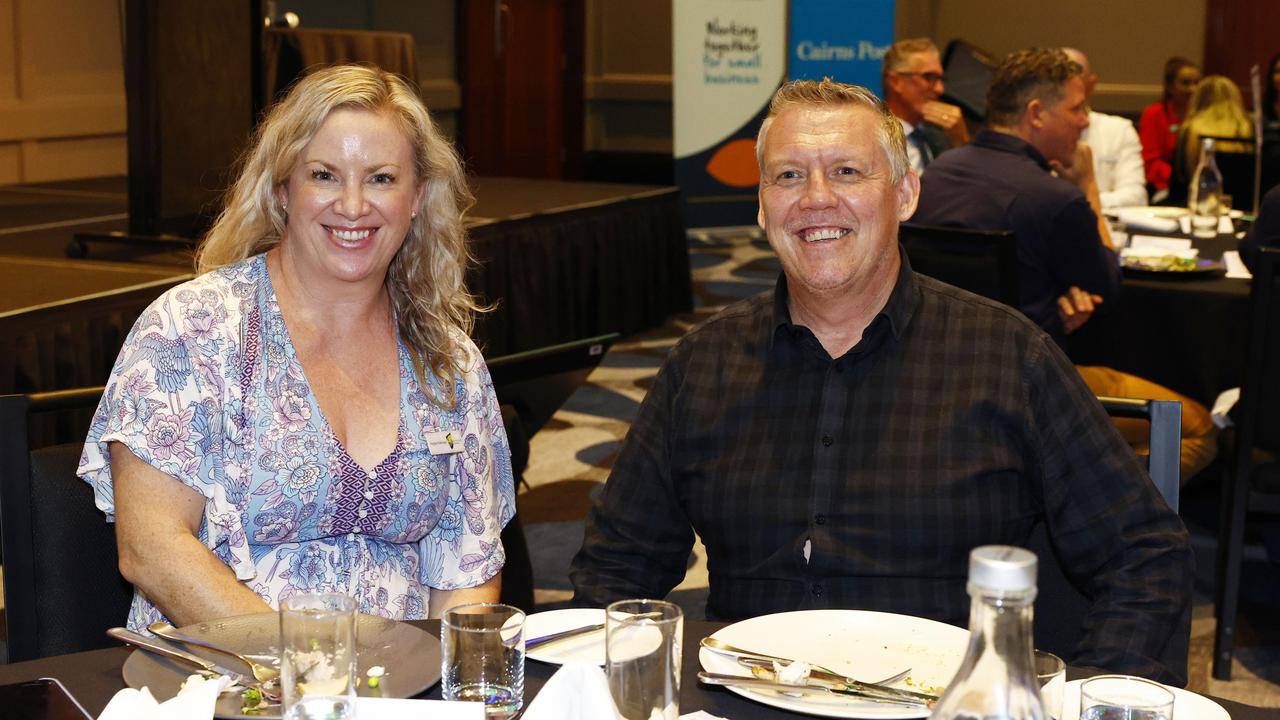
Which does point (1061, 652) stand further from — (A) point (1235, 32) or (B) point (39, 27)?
(A) point (1235, 32)

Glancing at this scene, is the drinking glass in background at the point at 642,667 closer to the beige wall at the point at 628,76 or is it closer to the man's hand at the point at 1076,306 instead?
the man's hand at the point at 1076,306

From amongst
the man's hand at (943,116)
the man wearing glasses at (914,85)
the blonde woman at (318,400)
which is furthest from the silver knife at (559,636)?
the man's hand at (943,116)

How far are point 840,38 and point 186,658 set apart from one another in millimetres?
6494

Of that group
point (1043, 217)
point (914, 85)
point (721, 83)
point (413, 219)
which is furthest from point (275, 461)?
point (721, 83)

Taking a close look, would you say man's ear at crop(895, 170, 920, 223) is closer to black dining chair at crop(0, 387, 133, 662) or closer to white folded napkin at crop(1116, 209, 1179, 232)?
black dining chair at crop(0, 387, 133, 662)

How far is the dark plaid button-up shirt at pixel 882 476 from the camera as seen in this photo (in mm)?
1813

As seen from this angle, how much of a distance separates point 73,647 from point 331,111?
81cm

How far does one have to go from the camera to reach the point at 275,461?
1.88 m

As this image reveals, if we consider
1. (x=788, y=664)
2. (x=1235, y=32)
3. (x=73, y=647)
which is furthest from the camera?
(x=1235, y=32)

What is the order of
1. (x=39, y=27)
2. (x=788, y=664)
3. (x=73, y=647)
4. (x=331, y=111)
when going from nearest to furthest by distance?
(x=788, y=664), (x=73, y=647), (x=331, y=111), (x=39, y=27)

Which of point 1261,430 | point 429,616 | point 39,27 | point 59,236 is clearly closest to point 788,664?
point 429,616

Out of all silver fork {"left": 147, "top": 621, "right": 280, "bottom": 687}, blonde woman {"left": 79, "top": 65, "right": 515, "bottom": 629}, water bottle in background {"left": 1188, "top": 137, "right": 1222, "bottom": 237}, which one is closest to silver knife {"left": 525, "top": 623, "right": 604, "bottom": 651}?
silver fork {"left": 147, "top": 621, "right": 280, "bottom": 687}

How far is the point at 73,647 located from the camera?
1808 millimetres

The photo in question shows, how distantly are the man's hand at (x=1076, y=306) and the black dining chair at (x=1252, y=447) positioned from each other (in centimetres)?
62
